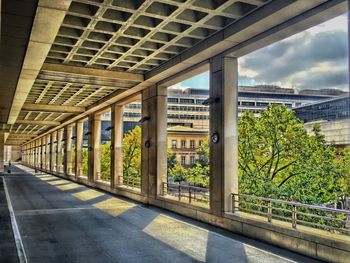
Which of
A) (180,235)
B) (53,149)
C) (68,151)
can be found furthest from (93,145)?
(53,149)

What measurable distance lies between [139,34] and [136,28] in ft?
1.10

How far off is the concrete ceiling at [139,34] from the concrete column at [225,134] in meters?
0.81

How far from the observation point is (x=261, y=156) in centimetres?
3472

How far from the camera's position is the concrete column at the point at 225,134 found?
14.0 meters

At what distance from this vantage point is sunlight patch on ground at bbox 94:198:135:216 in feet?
58.4

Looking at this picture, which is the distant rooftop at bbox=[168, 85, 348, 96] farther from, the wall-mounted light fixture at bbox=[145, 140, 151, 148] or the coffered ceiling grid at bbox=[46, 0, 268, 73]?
the coffered ceiling grid at bbox=[46, 0, 268, 73]

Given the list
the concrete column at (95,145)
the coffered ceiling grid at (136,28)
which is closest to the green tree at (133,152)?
the concrete column at (95,145)

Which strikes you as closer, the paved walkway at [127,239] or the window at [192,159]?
the paved walkway at [127,239]

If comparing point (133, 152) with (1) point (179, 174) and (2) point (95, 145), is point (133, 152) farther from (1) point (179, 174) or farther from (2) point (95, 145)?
(2) point (95, 145)

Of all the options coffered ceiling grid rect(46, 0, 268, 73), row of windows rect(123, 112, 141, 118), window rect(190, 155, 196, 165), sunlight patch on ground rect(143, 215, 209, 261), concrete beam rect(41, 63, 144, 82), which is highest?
row of windows rect(123, 112, 141, 118)

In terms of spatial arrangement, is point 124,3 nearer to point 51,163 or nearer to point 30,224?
point 30,224

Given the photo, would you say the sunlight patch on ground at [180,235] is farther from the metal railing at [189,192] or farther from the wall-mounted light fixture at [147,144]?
the wall-mounted light fixture at [147,144]

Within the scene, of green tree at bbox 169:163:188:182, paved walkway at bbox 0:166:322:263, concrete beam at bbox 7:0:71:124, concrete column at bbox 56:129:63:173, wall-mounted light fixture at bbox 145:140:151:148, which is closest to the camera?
concrete beam at bbox 7:0:71:124

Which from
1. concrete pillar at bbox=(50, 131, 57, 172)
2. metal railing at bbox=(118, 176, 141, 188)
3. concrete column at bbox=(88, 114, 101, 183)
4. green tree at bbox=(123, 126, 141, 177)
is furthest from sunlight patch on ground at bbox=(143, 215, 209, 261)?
concrete pillar at bbox=(50, 131, 57, 172)
